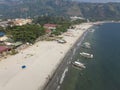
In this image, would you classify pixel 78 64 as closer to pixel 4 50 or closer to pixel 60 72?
pixel 60 72

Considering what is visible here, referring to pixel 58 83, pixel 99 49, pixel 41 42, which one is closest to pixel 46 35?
pixel 41 42

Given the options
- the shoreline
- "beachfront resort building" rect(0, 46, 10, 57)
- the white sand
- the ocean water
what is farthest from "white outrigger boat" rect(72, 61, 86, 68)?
"beachfront resort building" rect(0, 46, 10, 57)

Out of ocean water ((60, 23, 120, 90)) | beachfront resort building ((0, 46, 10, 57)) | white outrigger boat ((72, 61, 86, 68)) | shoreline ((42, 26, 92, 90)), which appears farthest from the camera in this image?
beachfront resort building ((0, 46, 10, 57))

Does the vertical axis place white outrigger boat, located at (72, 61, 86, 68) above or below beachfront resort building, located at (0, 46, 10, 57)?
below

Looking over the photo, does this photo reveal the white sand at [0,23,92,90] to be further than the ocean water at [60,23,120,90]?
No

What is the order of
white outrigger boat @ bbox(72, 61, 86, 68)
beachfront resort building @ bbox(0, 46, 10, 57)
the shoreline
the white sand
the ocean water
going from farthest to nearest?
beachfront resort building @ bbox(0, 46, 10, 57), white outrigger boat @ bbox(72, 61, 86, 68), the ocean water, the white sand, the shoreline

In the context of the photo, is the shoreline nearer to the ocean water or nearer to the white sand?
the white sand

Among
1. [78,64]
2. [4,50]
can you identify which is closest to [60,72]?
[78,64]

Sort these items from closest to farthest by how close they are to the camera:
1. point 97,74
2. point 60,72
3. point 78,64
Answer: point 60,72
point 97,74
point 78,64
